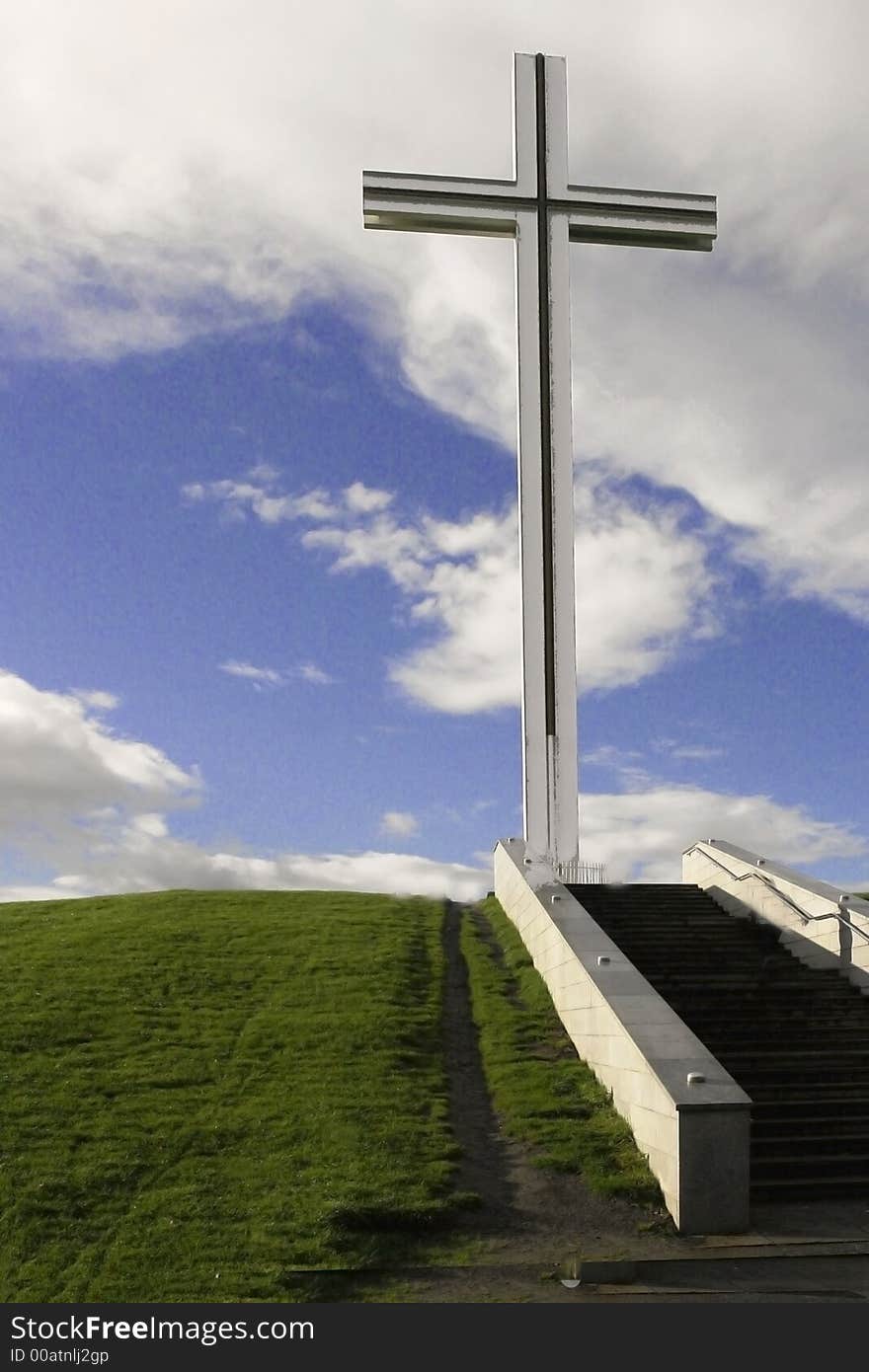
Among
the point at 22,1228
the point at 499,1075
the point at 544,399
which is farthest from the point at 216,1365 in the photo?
the point at 544,399

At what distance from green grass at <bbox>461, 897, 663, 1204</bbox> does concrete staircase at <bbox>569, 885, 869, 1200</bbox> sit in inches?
55.2

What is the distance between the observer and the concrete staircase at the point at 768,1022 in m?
12.2

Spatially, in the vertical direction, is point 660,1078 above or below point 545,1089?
above

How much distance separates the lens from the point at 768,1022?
15656mm

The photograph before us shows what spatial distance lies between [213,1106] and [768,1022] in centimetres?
728

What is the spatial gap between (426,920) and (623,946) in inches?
238

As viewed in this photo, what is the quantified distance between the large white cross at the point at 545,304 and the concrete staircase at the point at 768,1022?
102 inches

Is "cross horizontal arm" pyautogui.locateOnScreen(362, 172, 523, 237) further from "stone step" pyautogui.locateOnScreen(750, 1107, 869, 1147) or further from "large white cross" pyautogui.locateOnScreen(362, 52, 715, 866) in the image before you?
"stone step" pyautogui.locateOnScreen(750, 1107, 869, 1147)

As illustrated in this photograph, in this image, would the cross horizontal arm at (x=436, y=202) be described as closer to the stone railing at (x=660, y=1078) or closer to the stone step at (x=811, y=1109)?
the stone railing at (x=660, y=1078)

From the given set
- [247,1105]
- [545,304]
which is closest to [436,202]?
[545,304]

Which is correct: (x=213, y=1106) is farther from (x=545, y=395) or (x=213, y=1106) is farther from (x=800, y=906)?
(x=545, y=395)

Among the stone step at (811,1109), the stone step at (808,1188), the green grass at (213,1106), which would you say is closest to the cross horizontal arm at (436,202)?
the green grass at (213,1106)

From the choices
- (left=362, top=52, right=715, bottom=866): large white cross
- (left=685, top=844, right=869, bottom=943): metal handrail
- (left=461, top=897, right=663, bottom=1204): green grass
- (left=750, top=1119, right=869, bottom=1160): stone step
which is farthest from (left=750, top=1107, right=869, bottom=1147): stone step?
(left=362, top=52, right=715, bottom=866): large white cross

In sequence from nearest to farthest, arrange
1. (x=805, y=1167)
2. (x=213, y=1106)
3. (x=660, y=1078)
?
1. (x=660, y=1078)
2. (x=805, y=1167)
3. (x=213, y=1106)
